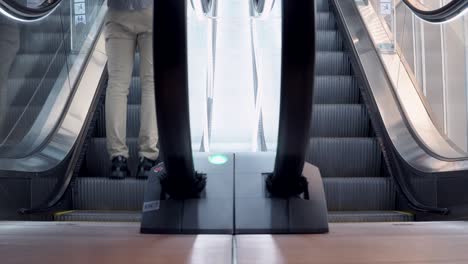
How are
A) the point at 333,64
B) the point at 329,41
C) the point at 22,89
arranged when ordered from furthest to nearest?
the point at 329,41, the point at 333,64, the point at 22,89

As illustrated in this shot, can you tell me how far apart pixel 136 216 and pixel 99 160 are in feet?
3.03

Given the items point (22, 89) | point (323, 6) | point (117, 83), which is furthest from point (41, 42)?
point (323, 6)

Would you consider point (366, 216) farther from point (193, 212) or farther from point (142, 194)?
point (193, 212)

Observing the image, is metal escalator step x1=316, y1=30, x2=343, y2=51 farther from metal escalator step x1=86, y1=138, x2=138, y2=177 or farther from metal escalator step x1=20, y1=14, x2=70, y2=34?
metal escalator step x1=86, y1=138, x2=138, y2=177

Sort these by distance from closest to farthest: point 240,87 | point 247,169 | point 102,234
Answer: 1. point 102,234
2. point 247,169
3. point 240,87

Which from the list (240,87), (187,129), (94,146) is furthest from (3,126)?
(240,87)

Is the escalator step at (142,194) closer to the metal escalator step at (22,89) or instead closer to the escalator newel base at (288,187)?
the metal escalator step at (22,89)

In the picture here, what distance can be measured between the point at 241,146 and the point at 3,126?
224 centimetres

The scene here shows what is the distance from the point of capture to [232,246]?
1700 mm

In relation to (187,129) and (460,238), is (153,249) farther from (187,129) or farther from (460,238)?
(460,238)

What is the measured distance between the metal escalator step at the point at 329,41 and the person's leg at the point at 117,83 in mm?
2497

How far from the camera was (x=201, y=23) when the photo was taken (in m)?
6.61

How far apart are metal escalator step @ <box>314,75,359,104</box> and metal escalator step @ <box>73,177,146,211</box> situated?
1903 millimetres

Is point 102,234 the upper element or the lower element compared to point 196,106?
lower
